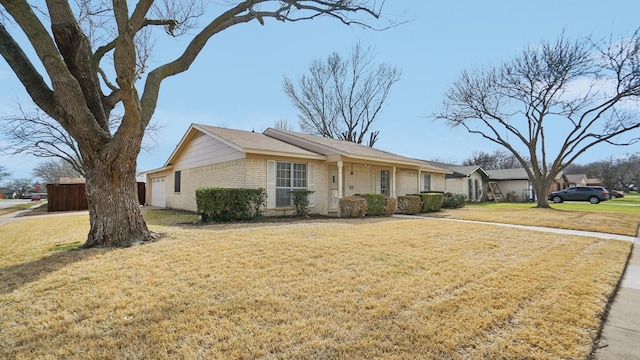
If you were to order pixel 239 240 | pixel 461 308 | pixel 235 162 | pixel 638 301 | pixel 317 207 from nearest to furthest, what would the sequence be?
1. pixel 461 308
2. pixel 638 301
3. pixel 239 240
4. pixel 235 162
5. pixel 317 207

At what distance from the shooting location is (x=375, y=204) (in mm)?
13211

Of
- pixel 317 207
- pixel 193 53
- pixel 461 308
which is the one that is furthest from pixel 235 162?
pixel 461 308

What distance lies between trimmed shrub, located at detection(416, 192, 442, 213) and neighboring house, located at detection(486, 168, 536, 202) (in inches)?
780

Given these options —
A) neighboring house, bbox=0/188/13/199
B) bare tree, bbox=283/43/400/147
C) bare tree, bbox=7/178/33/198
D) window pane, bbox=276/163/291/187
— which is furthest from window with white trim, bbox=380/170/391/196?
bare tree, bbox=7/178/33/198

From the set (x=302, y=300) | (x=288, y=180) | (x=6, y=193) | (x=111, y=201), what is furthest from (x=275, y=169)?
(x=6, y=193)

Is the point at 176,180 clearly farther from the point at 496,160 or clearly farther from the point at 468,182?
the point at 496,160

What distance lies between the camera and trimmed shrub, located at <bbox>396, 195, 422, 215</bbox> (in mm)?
15438

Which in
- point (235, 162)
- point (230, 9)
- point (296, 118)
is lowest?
point (235, 162)

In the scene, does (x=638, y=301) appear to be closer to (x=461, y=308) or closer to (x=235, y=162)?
(x=461, y=308)

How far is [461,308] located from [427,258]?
219 centimetres

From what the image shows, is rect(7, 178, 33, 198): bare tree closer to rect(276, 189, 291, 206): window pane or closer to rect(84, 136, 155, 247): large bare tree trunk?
rect(276, 189, 291, 206): window pane

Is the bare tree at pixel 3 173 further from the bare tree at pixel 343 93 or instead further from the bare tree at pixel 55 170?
the bare tree at pixel 343 93

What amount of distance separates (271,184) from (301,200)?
4.52ft

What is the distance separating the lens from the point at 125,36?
6.07 meters
